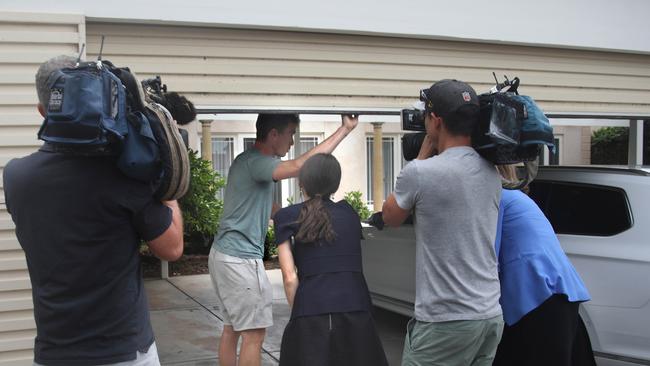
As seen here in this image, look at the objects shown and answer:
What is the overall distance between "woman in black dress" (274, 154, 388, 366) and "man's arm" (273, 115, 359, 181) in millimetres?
455

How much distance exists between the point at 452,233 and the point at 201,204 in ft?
22.2

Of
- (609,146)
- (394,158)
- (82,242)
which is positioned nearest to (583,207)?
(82,242)

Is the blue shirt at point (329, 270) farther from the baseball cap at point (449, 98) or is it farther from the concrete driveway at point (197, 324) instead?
the concrete driveway at point (197, 324)

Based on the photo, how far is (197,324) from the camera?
6.40m

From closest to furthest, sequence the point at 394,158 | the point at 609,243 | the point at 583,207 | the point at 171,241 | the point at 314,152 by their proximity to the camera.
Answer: the point at 171,241
the point at 314,152
the point at 609,243
the point at 583,207
the point at 394,158

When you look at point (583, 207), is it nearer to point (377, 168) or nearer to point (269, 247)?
point (269, 247)

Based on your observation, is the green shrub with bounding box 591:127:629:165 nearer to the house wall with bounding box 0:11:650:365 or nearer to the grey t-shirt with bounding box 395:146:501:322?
the house wall with bounding box 0:11:650:365

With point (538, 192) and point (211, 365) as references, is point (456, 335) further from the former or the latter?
point (211, 365)

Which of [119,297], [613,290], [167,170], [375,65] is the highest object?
[375,65]

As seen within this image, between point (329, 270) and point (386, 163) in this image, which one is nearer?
point (329, 270)

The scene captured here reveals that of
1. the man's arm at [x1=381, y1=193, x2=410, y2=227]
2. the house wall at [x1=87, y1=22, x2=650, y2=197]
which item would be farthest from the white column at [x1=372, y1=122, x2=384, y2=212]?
the man's arm at [x1=381, y1=193, x2=410, y2=227]

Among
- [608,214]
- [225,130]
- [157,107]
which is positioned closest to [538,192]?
[608,214]

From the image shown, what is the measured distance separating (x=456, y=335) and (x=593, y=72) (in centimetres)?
340

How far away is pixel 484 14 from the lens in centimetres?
464
